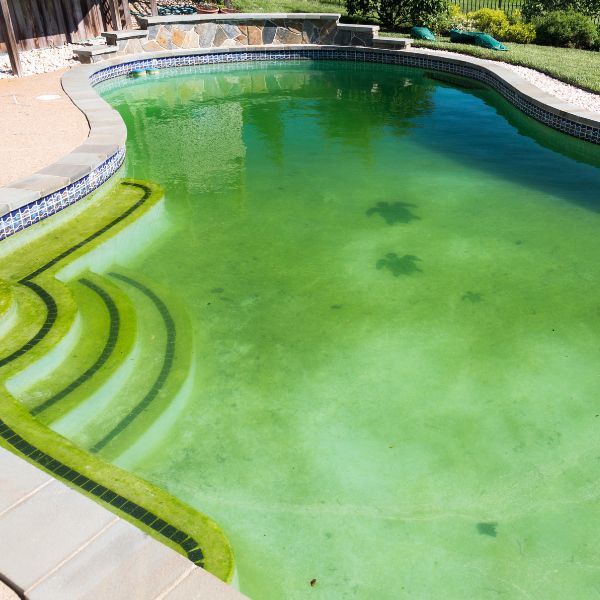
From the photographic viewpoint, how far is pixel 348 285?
6.81m

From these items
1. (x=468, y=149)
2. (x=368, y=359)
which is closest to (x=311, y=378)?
(x=368, y=359)

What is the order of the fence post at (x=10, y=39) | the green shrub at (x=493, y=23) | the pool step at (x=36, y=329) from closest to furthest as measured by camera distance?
the pool step at (x=36, y=329)
the fence post at (x=10, y=39)
the green shrub at (x=493, y=23)

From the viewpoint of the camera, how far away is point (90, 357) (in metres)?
5.53

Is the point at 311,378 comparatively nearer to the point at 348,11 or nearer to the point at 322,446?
the point at 322,446

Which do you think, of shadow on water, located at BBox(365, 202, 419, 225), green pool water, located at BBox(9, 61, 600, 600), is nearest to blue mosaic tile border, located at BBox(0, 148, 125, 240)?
green pool water, located at BBox(9, 61, 600, 600)

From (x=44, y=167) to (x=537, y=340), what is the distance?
6772mm

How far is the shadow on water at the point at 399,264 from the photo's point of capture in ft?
23.2

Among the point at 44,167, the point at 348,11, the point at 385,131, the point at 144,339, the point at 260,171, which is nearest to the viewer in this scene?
the point at 144,339

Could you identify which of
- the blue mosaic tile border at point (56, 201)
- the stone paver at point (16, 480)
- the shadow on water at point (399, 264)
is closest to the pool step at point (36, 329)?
the blue mosaic tile border at point (56, 201)

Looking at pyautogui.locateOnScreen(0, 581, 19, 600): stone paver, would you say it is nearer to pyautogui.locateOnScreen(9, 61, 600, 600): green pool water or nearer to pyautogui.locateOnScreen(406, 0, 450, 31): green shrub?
pyautogui.locateOnScreen(9, 61, 600, 600): green pool water

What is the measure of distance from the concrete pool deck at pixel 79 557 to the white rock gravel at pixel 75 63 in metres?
11.6

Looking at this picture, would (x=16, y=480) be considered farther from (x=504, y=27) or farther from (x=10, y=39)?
(x=504, y=27)

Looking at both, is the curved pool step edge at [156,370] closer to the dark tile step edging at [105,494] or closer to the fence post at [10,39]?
the dark tile step edging at [105,494]

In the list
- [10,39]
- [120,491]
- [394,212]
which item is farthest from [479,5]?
[120,491]
